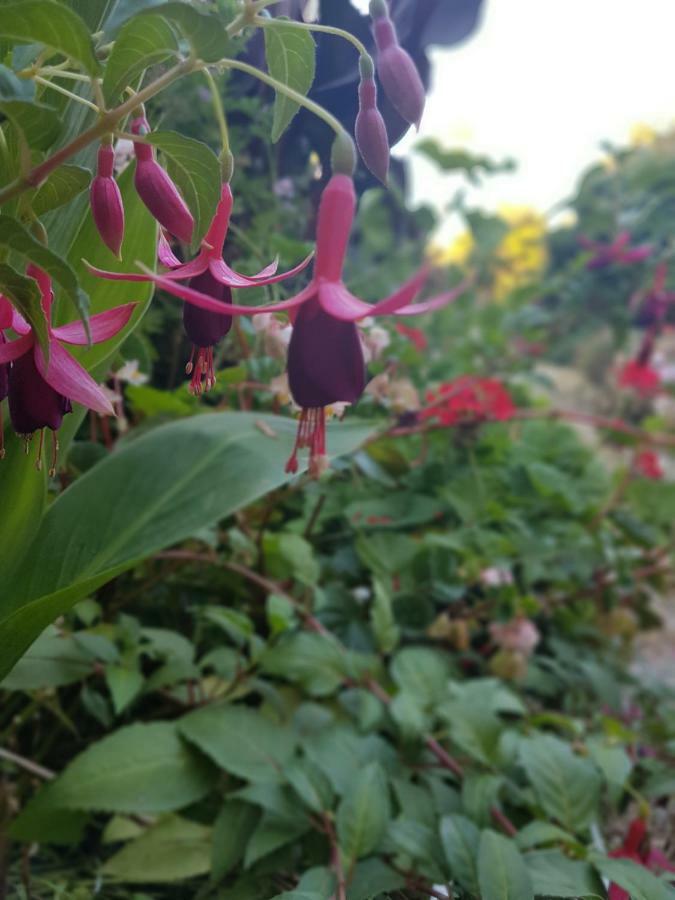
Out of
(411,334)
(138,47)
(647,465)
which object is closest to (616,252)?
(647,465)

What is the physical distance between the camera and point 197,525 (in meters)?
0.36

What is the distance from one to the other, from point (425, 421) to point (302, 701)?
32 cm

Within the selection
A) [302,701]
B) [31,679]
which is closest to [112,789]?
[31,679]

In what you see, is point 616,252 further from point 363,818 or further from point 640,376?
point 363,818

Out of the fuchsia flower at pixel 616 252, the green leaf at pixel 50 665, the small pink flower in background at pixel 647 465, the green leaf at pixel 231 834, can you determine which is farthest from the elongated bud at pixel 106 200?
the fuchsia flower at pixel 616 252

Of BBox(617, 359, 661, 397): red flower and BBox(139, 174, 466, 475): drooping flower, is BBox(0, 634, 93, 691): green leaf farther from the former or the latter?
BBox(617, 359, 661, 397): red flower

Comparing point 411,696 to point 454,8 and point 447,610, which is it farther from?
point 454,8

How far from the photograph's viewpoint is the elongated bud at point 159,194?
0.29m

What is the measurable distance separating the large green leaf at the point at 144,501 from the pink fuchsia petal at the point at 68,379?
0.08m

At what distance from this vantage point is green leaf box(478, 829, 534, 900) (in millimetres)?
366

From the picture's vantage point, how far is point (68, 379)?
28cm

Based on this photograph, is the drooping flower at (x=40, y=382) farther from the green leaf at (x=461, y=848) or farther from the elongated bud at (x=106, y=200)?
the green leaf at (x=461, y=848)

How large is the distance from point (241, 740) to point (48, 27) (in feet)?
1.44

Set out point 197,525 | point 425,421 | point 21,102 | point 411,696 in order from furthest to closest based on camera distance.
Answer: point 425,421
point 411,696
point 197,525
point 21,102
